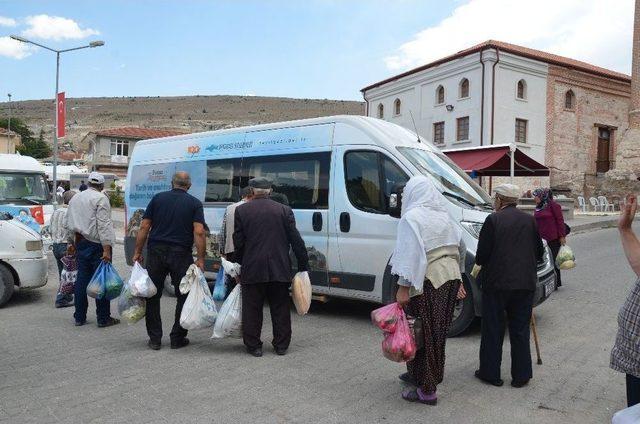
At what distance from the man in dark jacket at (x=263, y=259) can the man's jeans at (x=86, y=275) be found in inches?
88.8

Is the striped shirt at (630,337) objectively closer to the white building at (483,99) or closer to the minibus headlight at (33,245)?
the minibus headlight at (33,245)

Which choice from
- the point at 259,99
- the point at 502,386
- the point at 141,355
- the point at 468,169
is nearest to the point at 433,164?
the point at 502,386

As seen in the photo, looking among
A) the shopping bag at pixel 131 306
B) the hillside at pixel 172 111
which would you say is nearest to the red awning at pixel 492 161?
the shopping bag at pixel 131 306

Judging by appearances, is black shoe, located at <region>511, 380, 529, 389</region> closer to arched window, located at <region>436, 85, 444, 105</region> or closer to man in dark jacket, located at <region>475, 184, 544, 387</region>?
man in dark jacket, located at <region>475, 184, 544, 387</region>

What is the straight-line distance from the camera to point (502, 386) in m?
4.79

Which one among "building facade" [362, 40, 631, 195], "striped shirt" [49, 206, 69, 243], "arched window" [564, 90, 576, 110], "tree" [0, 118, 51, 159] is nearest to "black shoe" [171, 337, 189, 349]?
"striped shirt" [49, 206, 69, 243]

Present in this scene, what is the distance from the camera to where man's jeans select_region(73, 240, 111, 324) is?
22.6 feet

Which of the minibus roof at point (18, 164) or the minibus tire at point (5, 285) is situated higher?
the minibus roof at point (18, 164)

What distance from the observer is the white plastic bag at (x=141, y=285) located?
18.9ft

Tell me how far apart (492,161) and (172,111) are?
10329 centimetres

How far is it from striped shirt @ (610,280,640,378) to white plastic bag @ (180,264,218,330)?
3830 mm

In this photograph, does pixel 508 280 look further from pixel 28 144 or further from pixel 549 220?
pixel 28 144

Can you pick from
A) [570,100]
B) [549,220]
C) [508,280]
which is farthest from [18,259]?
[570,100]

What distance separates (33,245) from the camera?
27.8 ft
